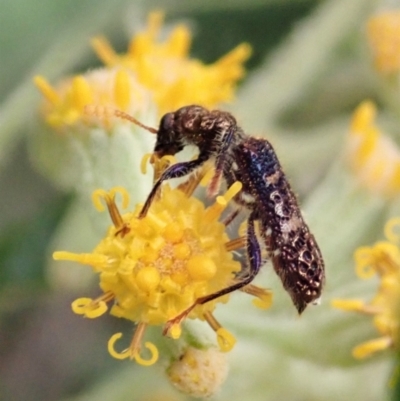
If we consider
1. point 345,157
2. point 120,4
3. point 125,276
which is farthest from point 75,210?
point 125,276

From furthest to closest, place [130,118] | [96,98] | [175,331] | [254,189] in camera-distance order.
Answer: [96,98] < [130,118] < [254,189] < [175,331]

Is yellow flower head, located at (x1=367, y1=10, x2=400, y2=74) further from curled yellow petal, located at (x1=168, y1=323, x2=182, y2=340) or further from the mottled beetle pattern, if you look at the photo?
curled yellow petal, located at (x1=168, y1=323, x2=182, y2=340)

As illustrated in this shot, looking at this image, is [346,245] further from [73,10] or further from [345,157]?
[73,10]

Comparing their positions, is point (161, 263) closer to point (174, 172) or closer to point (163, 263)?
point (163, 263)

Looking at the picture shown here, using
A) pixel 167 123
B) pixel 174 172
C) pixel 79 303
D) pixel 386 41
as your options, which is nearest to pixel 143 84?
pixel 167 123

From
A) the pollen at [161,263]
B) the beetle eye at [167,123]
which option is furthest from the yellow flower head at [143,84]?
the pollen at [161,263]

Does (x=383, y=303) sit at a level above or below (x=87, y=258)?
below
